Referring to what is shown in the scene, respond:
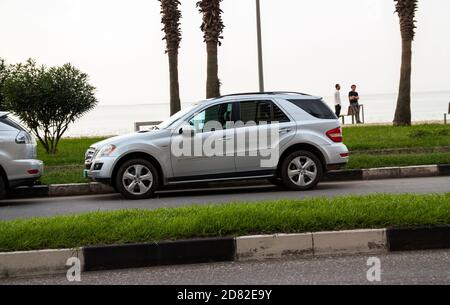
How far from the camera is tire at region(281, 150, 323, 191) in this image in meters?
11.5

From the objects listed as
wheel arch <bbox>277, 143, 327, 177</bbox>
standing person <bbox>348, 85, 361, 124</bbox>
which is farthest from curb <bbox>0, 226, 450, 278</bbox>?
standing person <bbox>348, 85, 361, 124</bbox>

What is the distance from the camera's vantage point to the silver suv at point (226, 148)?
11219 millimetres

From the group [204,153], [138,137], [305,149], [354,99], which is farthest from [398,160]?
[354,99]

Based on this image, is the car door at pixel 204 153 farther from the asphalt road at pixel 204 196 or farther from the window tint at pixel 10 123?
the window tint at pixel 10 123

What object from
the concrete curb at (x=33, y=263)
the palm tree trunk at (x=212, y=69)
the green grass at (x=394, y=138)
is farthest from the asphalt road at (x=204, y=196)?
the palm tree trunk at (x=212, y=69)

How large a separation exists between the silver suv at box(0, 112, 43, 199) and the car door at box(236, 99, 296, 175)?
3.37m

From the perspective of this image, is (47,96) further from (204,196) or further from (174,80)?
(204,196)

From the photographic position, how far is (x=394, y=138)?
18375 millimetres

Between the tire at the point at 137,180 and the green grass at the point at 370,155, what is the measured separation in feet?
6.78

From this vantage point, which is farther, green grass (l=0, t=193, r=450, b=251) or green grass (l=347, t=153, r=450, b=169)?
green grass (l=347, t=153, r=450, b=169)

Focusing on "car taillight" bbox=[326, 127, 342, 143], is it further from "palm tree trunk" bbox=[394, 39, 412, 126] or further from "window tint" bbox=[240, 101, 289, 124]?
"palm tree trunk" bbox=[394, 39, 412, 126]

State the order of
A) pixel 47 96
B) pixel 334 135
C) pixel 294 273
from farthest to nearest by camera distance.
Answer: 1. pixel 47 96
2. pixel 334 135
3. pixel 294 273

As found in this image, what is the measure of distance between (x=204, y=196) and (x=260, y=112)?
171 cm

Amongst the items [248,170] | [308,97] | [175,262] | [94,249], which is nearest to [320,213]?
[175,262]
